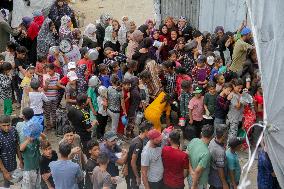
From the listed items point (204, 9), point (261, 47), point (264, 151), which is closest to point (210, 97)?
point (264, 151)

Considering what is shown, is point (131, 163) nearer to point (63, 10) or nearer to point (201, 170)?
point (201, 170)

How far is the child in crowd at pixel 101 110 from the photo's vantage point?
9421 millimetres

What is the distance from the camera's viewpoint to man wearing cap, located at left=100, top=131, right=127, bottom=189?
755 cm

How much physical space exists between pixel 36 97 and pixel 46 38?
3265 millimetres

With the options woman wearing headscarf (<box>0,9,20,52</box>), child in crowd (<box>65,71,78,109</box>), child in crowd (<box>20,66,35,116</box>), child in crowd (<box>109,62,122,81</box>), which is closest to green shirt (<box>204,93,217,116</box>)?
child in crowd (<box>109,62,122,81</box>)

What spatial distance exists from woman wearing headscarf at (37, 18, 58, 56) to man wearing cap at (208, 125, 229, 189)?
606cm

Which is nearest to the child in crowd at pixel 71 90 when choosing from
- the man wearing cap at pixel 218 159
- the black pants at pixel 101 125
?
the black pants at pixel 101 125

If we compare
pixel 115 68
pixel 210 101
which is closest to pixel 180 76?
pixel 210 101

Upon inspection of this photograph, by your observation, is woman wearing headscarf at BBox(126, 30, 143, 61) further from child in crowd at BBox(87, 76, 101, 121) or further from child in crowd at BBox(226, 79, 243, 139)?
child in crowd at BBox(226, 79, 243, 139)

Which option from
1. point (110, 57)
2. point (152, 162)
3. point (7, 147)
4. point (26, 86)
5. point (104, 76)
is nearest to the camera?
point (152, 162)

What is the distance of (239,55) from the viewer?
36.2 feet

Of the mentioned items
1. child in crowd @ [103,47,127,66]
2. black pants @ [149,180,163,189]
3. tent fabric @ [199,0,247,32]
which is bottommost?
black pants @ [149,180,163,189]

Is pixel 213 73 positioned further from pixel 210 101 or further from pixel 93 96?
pixel 93 96

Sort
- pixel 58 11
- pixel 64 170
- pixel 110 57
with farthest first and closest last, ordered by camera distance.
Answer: pixel 58 11, pixel 110 57, pixel 64 170
